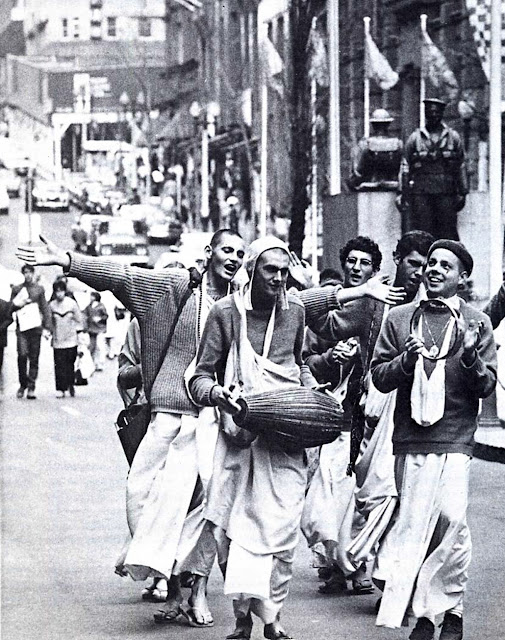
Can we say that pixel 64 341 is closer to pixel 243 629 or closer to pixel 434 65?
pixel 434 65

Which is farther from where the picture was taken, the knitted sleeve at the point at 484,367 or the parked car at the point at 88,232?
the parked car at the point at 88,232

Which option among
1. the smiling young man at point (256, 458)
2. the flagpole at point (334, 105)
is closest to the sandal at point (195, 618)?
the smiling young man at point (256, 458)

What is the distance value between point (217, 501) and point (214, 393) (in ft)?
2.03

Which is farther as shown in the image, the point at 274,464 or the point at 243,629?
the point at 243,629

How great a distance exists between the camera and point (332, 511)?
32.8ft

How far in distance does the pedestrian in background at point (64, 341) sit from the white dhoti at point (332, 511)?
632 inches

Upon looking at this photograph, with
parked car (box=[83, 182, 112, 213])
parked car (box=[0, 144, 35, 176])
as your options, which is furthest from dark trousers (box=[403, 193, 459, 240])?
parked car (box=[0, 144, 35, 176])

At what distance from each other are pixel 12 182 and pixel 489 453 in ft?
275

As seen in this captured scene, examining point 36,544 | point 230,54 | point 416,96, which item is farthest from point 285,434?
point 230,54

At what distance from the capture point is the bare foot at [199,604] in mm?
8977

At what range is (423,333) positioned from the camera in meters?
8.22

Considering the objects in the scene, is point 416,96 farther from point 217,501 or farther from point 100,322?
point 217,501

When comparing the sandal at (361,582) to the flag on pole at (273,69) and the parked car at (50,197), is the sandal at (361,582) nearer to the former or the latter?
the flag on pole at (273,69)

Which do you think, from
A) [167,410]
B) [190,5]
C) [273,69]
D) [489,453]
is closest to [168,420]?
[167,410]
